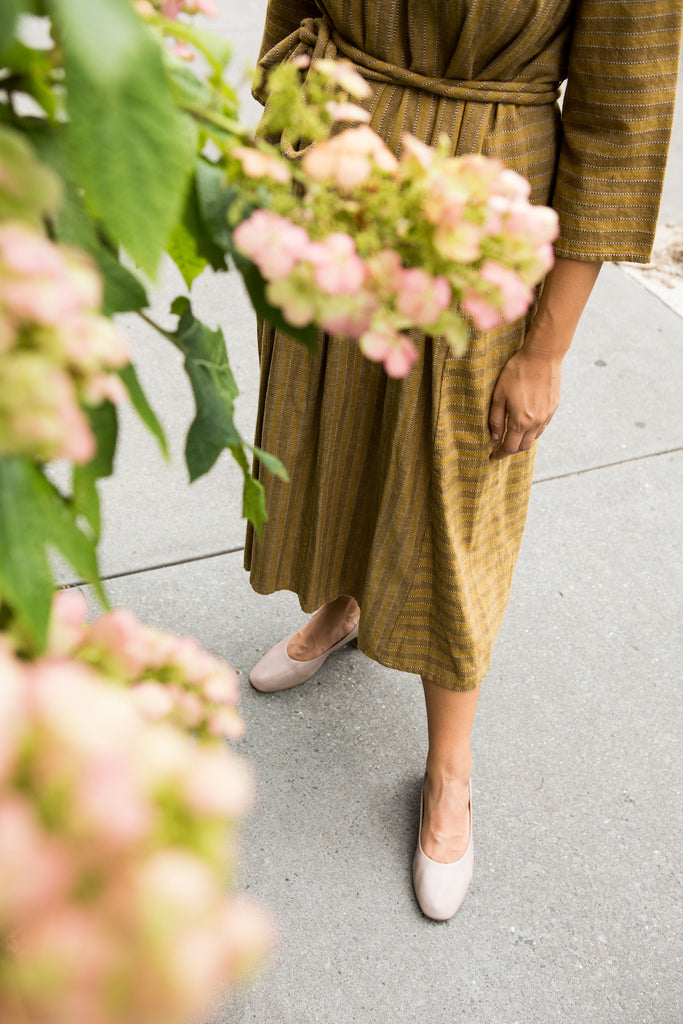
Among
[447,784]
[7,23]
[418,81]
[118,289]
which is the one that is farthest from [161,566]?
[7,23]

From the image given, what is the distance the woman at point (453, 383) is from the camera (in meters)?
0.78

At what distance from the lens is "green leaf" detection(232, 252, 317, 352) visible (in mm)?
372

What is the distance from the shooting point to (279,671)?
1.46m

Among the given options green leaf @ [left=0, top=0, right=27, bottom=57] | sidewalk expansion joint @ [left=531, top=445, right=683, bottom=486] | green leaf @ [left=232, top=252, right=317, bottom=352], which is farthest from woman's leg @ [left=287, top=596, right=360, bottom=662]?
green leaf @ [left=0, top=0, right=27, bottom=57]

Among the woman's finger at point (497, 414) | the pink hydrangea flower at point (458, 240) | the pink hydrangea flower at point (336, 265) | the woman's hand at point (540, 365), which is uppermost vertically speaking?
the pink hydrangea flower at point (458, 240)

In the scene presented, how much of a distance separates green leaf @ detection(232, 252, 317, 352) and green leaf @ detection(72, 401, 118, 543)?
0.27 ft

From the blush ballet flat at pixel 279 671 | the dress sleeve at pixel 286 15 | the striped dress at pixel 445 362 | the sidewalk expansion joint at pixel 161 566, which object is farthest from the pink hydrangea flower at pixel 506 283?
the sidewalk expansion joint at pixel 161 566

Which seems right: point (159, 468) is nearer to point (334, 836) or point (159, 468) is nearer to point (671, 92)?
point (334, 836)

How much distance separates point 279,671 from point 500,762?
0.41m

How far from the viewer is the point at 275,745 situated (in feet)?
4.60

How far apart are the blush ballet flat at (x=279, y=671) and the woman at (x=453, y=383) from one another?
9.7 inches

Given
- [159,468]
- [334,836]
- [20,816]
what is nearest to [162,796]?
[20,816]

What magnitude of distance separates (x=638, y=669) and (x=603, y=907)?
0.49 metres

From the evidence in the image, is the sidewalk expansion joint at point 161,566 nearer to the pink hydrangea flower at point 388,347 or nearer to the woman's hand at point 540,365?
the woman's hand at point 540,365
